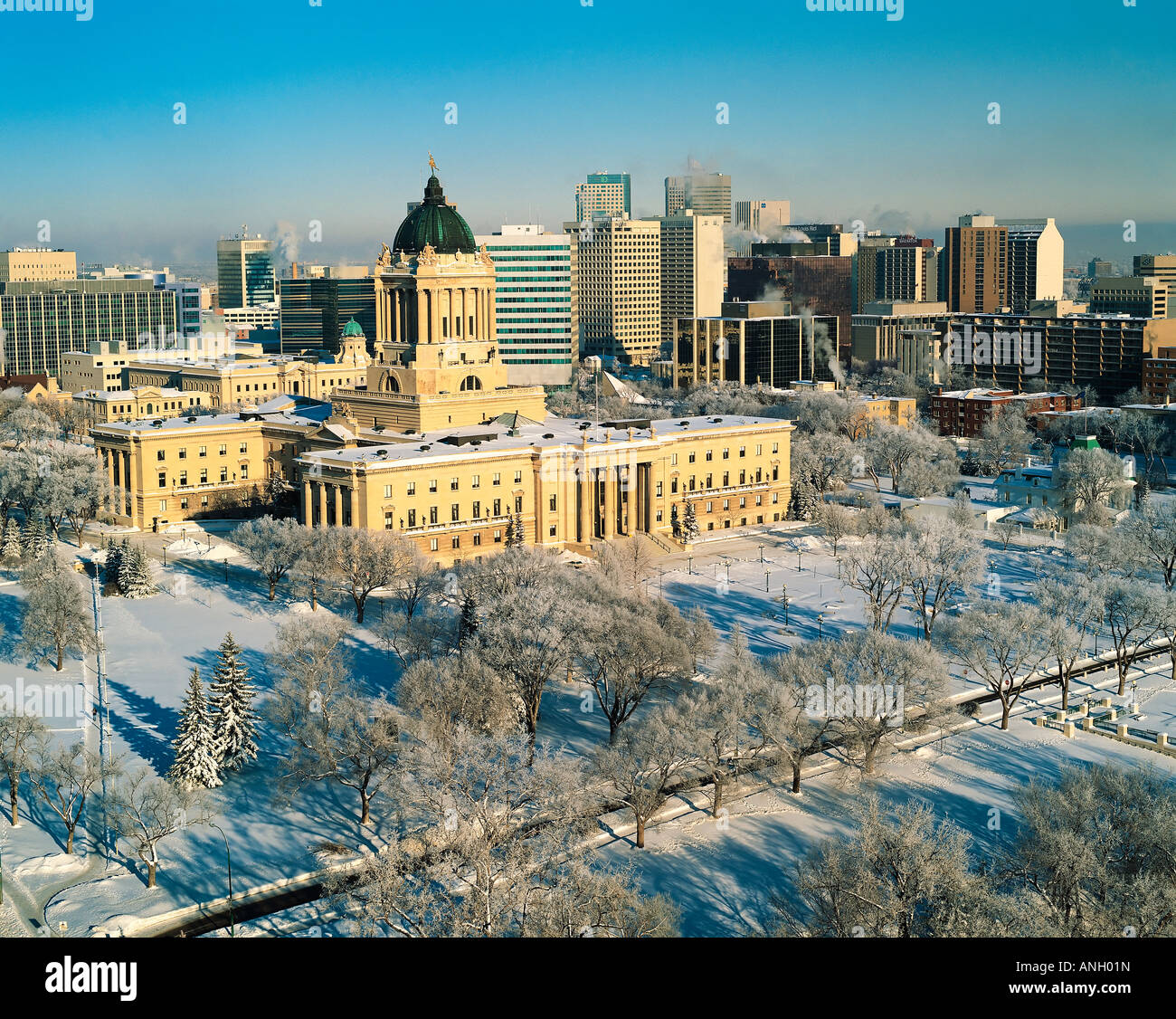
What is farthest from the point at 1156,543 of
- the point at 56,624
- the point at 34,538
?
the point at 34,538

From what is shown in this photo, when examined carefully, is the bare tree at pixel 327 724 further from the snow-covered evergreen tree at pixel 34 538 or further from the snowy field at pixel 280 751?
the snow-covered evergreen tree at pixel 34 538

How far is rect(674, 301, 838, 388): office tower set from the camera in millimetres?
156000

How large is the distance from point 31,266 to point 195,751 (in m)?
179

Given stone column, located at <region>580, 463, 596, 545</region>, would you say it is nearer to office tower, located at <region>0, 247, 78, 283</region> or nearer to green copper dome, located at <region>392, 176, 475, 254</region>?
green copper dome, located at <region>392, 176, 475, 254</region>

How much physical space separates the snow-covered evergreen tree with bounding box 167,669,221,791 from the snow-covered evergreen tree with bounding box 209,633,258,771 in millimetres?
453

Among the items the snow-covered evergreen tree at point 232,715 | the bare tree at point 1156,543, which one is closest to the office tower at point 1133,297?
the bare tree at point 1156,543

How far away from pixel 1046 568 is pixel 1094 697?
18472 mm

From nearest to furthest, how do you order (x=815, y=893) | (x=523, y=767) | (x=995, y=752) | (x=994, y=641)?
(x=815, y=893) → (x=523, y=767) → (x=995, y=752) → (x=994, y=641)

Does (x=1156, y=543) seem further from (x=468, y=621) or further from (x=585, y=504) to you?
(x=468, y=621)

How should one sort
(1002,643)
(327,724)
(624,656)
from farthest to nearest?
(1002,643) → (624,656) → (327,724)

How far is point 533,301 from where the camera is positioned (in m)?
146
